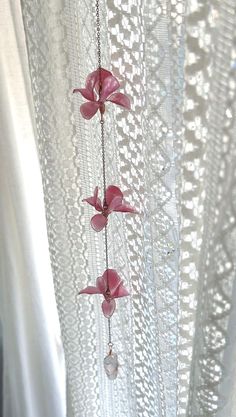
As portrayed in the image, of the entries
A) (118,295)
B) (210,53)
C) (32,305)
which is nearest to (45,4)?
(210,53)

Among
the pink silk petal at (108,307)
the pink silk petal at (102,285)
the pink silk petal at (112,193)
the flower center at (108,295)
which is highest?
the pink silk petal at (112,193)

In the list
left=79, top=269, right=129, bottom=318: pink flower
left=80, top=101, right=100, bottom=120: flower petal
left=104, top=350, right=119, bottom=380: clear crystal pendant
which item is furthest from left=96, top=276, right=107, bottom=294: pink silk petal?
left=80, top=101, right=100, bottom=120: flower petal

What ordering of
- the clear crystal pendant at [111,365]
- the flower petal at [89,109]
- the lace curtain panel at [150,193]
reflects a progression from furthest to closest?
the clear crystal pendant at [111,365] < the flower petal at [89,109] < the lace curtain panel at [150,193]

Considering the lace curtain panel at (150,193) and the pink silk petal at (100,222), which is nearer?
the lace curtain panel at (150,193)

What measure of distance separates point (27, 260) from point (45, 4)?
0.43 m

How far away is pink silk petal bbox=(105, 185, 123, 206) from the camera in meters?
0.55

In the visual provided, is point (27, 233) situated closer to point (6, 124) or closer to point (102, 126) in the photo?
point (6, 124)

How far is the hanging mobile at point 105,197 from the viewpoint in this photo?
50 centimetres

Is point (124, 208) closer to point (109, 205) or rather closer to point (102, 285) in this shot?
point (109, 205)

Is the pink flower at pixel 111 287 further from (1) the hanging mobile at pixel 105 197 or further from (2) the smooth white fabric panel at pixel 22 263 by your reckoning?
(2) the smooth white fabric panel at pixel 22 263

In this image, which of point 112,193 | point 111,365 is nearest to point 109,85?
point 112,193

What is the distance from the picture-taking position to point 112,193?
55 cm

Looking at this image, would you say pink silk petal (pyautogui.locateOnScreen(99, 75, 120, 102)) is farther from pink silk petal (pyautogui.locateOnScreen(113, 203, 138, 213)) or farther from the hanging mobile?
pink silk petal (pyautogui.locateOnScreen(113, 203, 138, 213))

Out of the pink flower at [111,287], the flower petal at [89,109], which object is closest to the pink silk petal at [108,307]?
the pink flower at [111,287]
